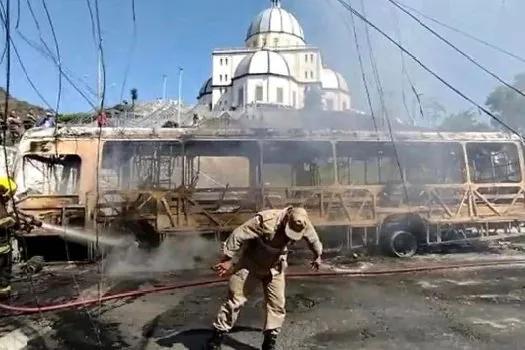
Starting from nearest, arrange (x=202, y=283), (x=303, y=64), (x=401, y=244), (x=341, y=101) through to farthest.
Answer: (x=202, y=283) → (x=401, y=244) → (x=341, y=101) → (x=303, y=64)

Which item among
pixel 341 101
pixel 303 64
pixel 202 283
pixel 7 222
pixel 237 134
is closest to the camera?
pixel 7 222

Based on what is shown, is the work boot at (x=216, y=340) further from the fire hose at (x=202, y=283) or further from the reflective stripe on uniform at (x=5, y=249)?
the reflective stripe on uniform at (x=5, y=249)

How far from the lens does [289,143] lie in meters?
11.5

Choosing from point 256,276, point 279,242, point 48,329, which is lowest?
point 48,329

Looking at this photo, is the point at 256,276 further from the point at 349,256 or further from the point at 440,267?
the point at 349,256

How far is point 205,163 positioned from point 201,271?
10.6ft

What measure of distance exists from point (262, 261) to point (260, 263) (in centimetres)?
3

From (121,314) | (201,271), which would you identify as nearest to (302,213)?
(121,314)

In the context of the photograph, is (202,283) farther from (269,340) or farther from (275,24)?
(275,24)

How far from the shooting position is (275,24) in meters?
68.6

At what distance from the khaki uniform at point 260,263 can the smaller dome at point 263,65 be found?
5664 cm

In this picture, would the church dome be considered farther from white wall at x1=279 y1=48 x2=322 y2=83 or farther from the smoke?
the smoke

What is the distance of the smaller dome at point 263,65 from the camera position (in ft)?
199

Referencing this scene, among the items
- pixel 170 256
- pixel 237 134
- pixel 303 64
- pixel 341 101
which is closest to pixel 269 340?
pixel 170 256
